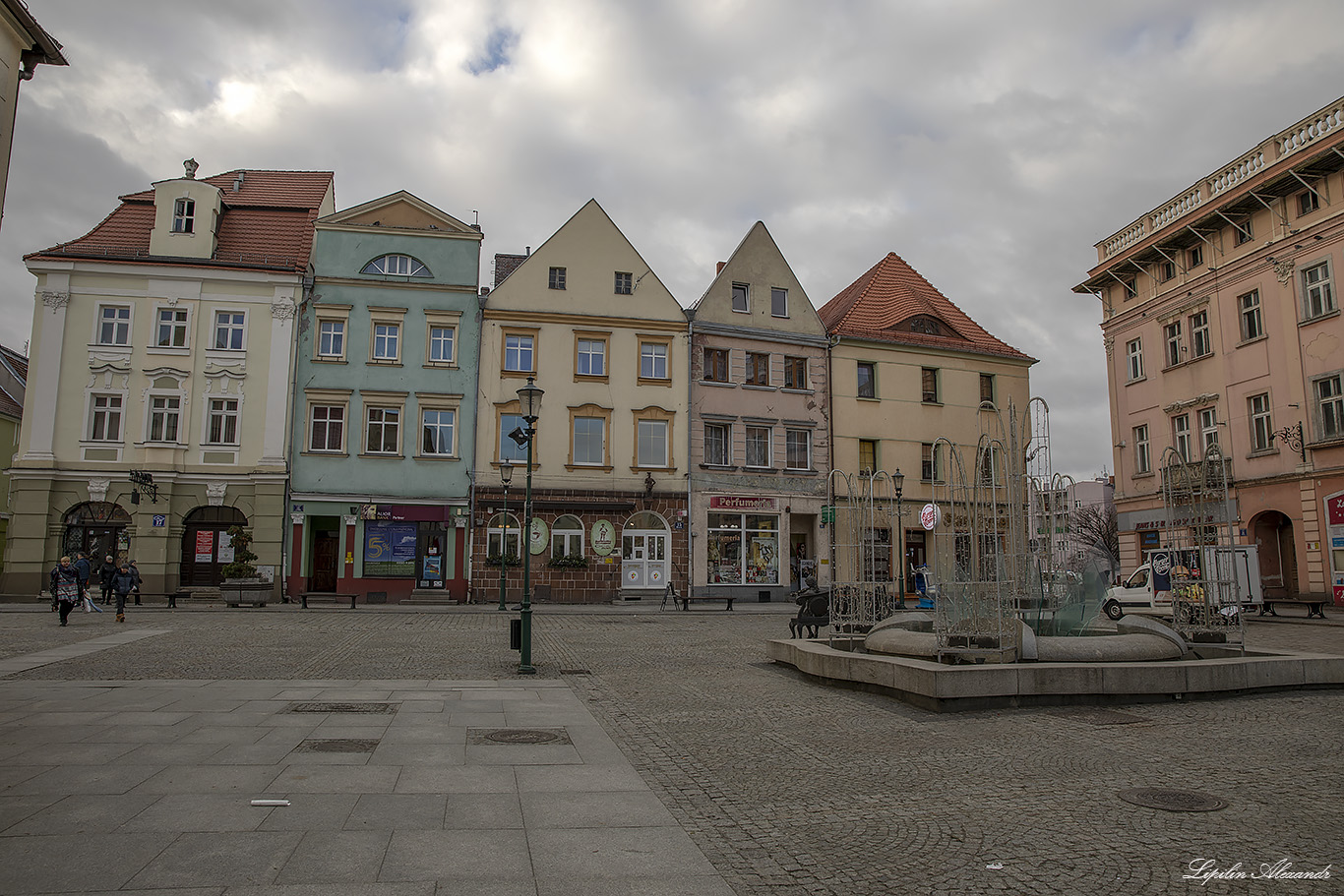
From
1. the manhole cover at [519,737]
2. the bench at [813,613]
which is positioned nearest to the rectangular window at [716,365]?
the bench at [813,613]

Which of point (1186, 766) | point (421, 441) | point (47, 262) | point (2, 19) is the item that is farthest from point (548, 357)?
point (1186, 766)

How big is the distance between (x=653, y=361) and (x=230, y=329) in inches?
640

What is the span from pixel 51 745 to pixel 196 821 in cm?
308

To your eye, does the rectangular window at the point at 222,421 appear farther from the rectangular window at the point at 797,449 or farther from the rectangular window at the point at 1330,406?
the rectangular window at the point at 1330,406

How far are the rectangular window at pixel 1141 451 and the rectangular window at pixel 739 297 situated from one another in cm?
1743

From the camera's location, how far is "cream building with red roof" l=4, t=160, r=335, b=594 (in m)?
31.8

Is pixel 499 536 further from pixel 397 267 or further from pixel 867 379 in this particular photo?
pixel 867 379

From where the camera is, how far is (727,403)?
37.4 m

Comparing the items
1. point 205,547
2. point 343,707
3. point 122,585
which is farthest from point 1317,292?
point 205,547

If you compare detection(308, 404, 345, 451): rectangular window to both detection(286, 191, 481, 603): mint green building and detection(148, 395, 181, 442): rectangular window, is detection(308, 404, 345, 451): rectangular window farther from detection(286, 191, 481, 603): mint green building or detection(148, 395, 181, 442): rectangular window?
detection(148, 395, 181, 442): rectangular window

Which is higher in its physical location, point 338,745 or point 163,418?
point 163,418

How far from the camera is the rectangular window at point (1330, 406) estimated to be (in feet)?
91.7

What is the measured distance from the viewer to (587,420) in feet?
117

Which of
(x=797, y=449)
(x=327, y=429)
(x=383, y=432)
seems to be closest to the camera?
(x=327, y=429)
